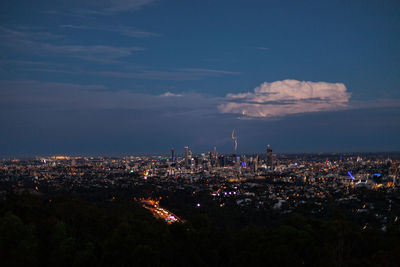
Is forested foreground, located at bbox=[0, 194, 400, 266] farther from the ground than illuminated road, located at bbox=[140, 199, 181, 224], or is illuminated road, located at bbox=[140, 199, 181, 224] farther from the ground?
forested foreground, located at bbox=[0, 194, 400, 266]

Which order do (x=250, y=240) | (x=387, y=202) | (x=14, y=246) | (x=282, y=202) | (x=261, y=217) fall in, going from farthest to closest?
1. (x=282, y=202)
2. (x=387, y=202)
3. (x=261, y=217)
4. (x=250, y=240)
5. (x=14, y=246)

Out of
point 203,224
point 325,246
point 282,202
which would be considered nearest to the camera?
point 325,246

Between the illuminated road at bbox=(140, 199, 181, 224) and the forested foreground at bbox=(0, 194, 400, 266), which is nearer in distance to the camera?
the forested foreground at bbox=(0, 194, 400, 266)

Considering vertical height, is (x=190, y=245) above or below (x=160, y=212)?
above

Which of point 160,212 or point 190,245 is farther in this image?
point 160,212

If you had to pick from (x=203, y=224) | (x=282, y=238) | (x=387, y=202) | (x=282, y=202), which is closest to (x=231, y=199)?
(x=282, y=202)

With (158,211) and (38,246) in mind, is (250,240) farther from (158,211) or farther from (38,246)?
(158,211)

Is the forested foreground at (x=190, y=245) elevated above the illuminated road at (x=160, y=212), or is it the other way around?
the forested foreground at (x=190, y=245)

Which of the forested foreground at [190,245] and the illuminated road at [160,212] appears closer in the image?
the forested foreground at [190,245]
